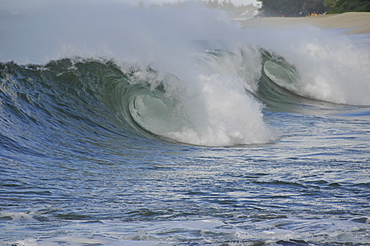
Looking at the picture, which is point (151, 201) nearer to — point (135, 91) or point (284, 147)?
point (284, 147)

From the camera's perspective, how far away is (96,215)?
3.92 metres

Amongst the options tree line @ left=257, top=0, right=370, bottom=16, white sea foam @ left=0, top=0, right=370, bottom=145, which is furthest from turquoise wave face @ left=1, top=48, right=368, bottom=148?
tree line @ left=257, top=0, right=370, bottom=16

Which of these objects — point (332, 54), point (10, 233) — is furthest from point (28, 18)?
point (332, 54)

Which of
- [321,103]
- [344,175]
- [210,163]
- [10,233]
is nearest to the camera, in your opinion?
[10,233]

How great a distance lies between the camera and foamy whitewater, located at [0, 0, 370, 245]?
12.1 feet

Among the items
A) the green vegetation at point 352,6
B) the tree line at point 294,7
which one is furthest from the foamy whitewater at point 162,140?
the tree line at point 294,7

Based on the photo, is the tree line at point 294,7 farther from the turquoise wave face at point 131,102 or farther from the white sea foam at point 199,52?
the turquoise wave face at point 131,102

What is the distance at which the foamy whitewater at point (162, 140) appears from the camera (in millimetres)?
3680

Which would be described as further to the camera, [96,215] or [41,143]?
[41,143]

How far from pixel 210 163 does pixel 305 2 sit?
207 feet

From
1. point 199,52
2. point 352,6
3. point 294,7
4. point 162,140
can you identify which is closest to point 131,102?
point 162,140

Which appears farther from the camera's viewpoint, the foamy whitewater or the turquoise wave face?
the turquoise wave face

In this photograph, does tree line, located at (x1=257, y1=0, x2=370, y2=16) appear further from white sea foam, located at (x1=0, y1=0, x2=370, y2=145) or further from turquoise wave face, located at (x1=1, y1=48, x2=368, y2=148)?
turquoise wave face, located at (x1=1, y1=48, x2=368, y2=148)

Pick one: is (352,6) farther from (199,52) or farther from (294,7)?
(199,52)
